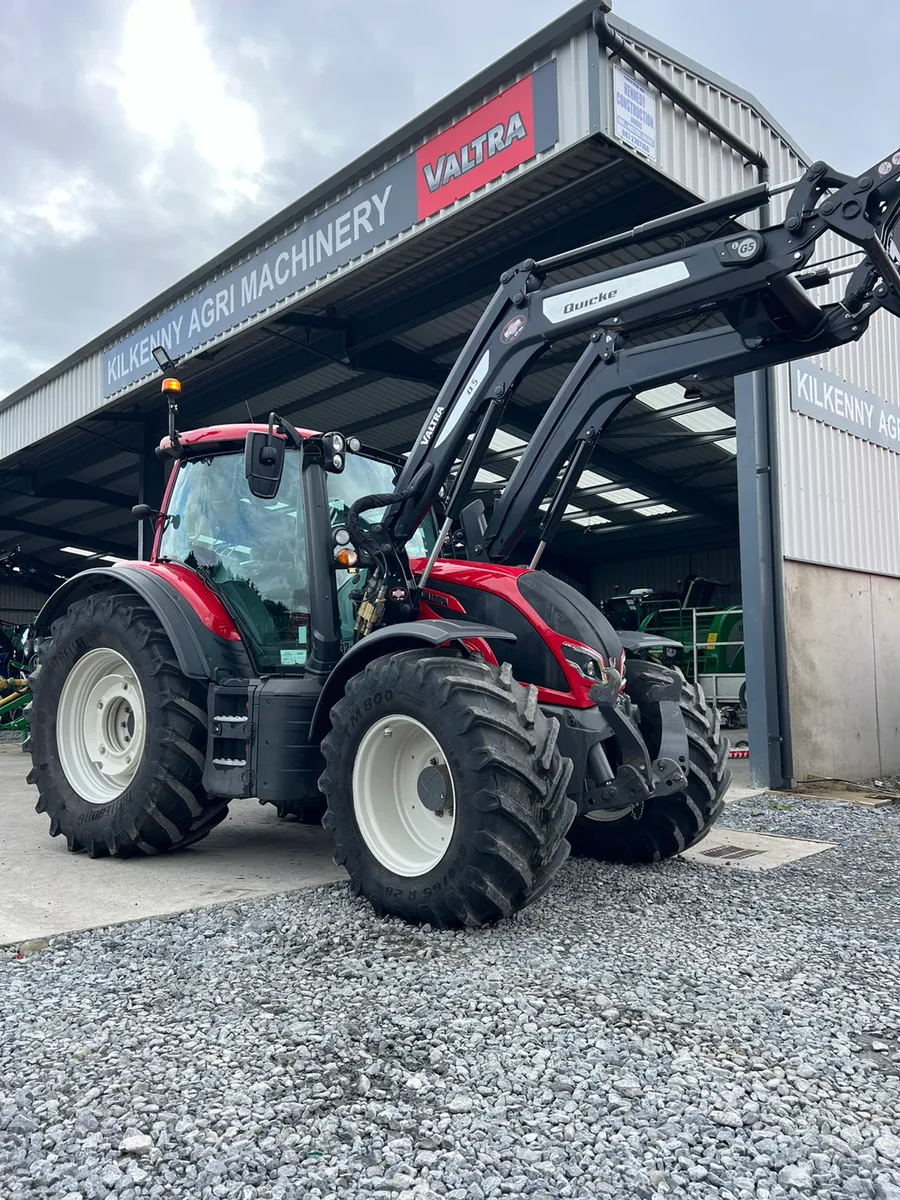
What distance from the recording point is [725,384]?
12.2m

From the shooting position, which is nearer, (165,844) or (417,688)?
(417,688)

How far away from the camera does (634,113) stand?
23.1 ft

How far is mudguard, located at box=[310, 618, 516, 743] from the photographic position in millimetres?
3920

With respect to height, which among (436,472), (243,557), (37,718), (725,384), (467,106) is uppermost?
(467,106)

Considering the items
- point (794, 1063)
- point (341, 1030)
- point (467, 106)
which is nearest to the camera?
point (794, 1063)

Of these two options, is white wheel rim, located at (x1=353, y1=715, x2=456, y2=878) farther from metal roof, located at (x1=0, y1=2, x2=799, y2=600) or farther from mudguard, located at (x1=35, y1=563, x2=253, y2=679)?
metal roof, located at (x1=0, y1=2, x2=799, y2=600)

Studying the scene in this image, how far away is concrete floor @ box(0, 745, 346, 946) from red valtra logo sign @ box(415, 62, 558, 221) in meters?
5.34

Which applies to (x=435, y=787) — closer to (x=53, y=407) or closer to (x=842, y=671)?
(x=842, y=671)

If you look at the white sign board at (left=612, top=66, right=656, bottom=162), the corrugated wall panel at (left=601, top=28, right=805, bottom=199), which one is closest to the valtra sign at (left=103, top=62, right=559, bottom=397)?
the white sign board at (left=612, top=66, right=656, bottom=162)

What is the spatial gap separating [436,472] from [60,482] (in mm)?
16291

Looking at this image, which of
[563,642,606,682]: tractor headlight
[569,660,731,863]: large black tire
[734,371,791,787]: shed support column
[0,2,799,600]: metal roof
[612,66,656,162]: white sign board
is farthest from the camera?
[734,371,791,787]: shed support column

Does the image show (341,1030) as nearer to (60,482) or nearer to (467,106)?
(467,106)

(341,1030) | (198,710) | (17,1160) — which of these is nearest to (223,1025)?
(341,1030)

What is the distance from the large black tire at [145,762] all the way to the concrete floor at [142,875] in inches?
6.6
